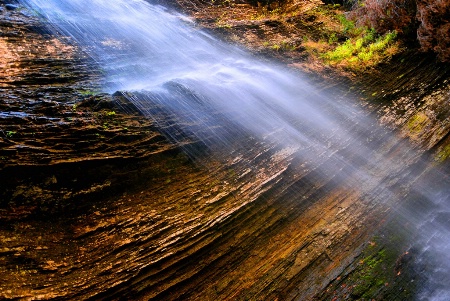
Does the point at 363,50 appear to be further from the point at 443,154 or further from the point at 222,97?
the point at 222,97

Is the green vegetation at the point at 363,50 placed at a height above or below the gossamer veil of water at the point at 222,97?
above

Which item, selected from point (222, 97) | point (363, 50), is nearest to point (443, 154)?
point (363, 50)

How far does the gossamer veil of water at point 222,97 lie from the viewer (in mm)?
6094

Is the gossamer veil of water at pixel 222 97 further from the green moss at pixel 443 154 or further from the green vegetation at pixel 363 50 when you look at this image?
the green vegetation at pixel 363 50

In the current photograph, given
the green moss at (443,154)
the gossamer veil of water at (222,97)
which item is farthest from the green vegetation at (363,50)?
the green moss at (443,154)

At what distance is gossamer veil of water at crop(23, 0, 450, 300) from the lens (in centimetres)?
609

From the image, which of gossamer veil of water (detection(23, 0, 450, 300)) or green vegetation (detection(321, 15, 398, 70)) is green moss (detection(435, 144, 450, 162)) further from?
green vegetation (detection(321, 15, 398, 70))

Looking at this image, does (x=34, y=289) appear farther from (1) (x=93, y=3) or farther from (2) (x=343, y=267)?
(1) (x=93, y=3)

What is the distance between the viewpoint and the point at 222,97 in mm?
7285

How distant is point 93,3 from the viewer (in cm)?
1084

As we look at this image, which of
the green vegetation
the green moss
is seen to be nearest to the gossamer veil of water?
the green moss

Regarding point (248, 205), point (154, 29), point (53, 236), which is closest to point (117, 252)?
point (53, 236)

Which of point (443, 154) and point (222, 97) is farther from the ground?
point (443, 154)

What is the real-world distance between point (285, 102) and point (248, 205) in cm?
347
